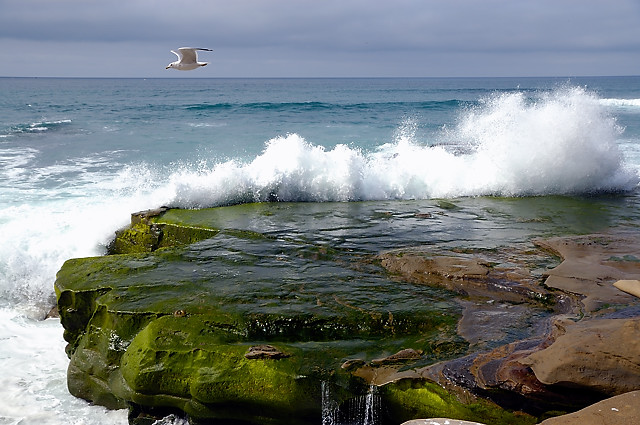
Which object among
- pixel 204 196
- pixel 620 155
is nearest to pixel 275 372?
pixel 204 196

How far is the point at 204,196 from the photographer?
353 inches

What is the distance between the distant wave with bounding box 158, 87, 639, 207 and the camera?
920cm

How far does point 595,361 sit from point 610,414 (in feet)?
1.50

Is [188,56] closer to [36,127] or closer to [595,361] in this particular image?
[595,361]

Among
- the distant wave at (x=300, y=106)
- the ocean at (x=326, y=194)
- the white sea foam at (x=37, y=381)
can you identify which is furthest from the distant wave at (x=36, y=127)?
the white sea foam at (x=37, y=381)

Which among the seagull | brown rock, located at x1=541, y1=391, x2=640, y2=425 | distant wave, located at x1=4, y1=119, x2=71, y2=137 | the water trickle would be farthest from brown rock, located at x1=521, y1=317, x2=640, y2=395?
distant wave, located at x1=4, y1=119, x2=71, y2=137

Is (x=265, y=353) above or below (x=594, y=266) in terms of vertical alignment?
below

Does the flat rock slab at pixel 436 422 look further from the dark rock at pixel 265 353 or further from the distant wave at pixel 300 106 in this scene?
the distant wave at pixel 300 106

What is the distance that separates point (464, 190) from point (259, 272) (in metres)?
5.52

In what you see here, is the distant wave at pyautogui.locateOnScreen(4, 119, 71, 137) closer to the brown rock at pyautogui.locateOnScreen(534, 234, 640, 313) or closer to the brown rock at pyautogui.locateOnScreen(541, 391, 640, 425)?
the brown rock at pyautogui.locateOnScreen(534, 234, 640, 313)

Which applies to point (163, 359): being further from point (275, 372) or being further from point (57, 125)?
point (57, 125)

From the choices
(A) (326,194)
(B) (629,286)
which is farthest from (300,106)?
(B) (629,286)

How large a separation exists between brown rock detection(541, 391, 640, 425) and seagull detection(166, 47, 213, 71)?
5.96 meters

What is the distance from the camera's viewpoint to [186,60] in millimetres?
7828
